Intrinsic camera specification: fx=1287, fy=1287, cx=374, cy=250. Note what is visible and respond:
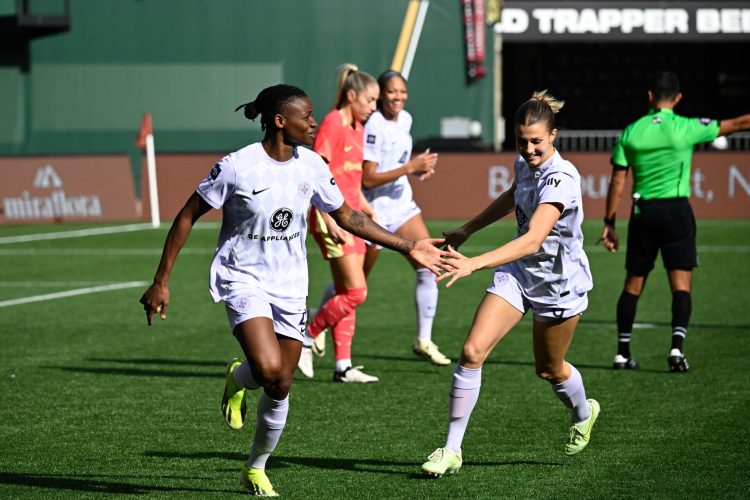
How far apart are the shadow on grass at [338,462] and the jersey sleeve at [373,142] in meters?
3.72

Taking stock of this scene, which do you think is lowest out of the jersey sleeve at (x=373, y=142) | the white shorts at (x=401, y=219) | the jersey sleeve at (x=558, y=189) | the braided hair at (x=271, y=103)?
the white shorts at (x=401, y=219)

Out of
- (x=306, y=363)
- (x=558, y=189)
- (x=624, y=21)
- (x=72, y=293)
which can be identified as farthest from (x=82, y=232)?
(x=558, y=189)

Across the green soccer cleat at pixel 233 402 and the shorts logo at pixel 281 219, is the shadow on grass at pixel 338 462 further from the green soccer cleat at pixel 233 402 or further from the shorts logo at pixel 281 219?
the shorts logo at pixel 281 219

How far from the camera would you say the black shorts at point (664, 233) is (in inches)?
391

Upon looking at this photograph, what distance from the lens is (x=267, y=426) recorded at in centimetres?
619

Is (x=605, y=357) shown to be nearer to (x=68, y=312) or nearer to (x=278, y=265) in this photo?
(x=278, y=265)

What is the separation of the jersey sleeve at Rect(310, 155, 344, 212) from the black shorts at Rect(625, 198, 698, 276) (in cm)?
412

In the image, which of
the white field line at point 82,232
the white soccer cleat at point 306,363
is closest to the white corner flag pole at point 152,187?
the white field line at point 82,232

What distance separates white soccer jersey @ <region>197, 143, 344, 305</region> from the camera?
20.1 ft

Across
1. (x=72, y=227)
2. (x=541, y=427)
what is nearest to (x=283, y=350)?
(x=541, y=427)

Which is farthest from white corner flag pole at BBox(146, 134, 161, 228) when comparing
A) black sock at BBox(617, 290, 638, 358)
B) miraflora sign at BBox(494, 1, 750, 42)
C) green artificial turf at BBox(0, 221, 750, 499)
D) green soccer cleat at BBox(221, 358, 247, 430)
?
green soccer cleat at BBox(221, 358, 247, 430)

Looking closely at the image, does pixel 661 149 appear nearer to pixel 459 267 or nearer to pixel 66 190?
pixel 459 267

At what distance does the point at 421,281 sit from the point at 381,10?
25535 millimetres

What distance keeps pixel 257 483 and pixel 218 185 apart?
1.45 meters
